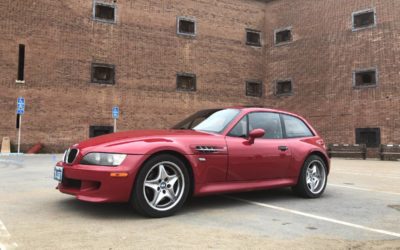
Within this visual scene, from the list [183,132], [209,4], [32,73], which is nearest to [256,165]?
[183,132]

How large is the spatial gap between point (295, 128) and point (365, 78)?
1674 centimetres

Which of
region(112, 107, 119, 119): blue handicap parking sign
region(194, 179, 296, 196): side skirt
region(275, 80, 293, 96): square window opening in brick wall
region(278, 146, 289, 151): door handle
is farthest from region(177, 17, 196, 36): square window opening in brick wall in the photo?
region(194, 179, 296, 196): side skirt

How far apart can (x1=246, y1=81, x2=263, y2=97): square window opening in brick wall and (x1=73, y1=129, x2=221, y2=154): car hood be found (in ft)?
65.8

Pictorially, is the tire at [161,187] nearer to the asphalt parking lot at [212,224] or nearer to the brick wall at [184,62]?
the asphalt parking lot at [212,224]

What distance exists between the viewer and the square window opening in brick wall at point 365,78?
20.8 meters

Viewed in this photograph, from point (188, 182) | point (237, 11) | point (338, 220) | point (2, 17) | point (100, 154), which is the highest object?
point (237, 11)

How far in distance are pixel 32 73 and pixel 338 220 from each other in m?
17.4

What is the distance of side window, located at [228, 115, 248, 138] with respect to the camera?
551 centimetres

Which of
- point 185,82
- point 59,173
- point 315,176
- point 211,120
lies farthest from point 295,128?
point 185,82

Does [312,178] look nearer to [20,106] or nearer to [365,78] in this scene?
[20,106]

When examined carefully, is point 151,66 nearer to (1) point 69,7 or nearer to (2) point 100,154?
(1) point 69,7

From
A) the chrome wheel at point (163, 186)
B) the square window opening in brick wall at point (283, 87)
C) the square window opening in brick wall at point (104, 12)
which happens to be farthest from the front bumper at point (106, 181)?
the square window opening in brick wall at point (283, 87)

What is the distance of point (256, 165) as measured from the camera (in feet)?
18.2

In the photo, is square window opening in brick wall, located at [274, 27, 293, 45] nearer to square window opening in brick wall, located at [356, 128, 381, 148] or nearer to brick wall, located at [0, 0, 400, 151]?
brick wall, located at [0, 0, 400, 151]
